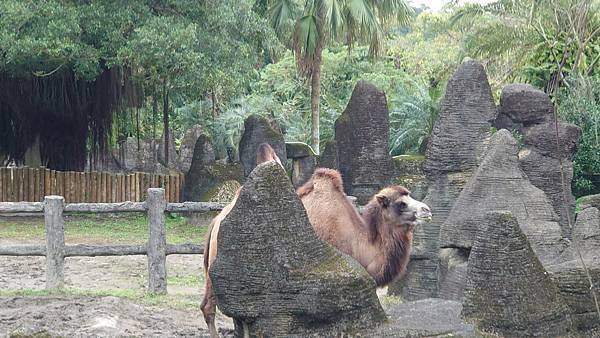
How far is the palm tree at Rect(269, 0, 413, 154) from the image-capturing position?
79.2 ft

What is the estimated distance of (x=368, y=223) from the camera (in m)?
8.27

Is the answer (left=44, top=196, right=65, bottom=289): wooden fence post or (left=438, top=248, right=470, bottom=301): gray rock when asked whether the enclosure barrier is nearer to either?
(left=44, top=196, right=65, bottom=289): wooden fence post

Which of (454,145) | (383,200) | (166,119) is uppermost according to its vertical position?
(166,119)

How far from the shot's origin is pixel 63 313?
9023 millimetres

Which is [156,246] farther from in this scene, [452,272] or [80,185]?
[80,185]

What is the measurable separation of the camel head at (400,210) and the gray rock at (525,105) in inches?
148

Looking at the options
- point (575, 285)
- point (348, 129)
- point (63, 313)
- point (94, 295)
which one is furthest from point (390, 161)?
point (575, 285)

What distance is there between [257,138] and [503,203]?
31.5 feet

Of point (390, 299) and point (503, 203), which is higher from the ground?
point (503, 203)

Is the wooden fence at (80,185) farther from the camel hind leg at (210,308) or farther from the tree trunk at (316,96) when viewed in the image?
the camel hind leg at (210,308)

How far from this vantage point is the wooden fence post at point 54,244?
11250 mm

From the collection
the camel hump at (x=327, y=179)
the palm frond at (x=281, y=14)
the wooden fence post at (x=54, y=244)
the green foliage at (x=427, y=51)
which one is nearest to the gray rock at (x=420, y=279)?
the camel hump at (x=327, y=179)

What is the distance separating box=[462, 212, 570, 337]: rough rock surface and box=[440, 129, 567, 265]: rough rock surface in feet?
9.87

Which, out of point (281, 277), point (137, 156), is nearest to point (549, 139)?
point (281, 277)
